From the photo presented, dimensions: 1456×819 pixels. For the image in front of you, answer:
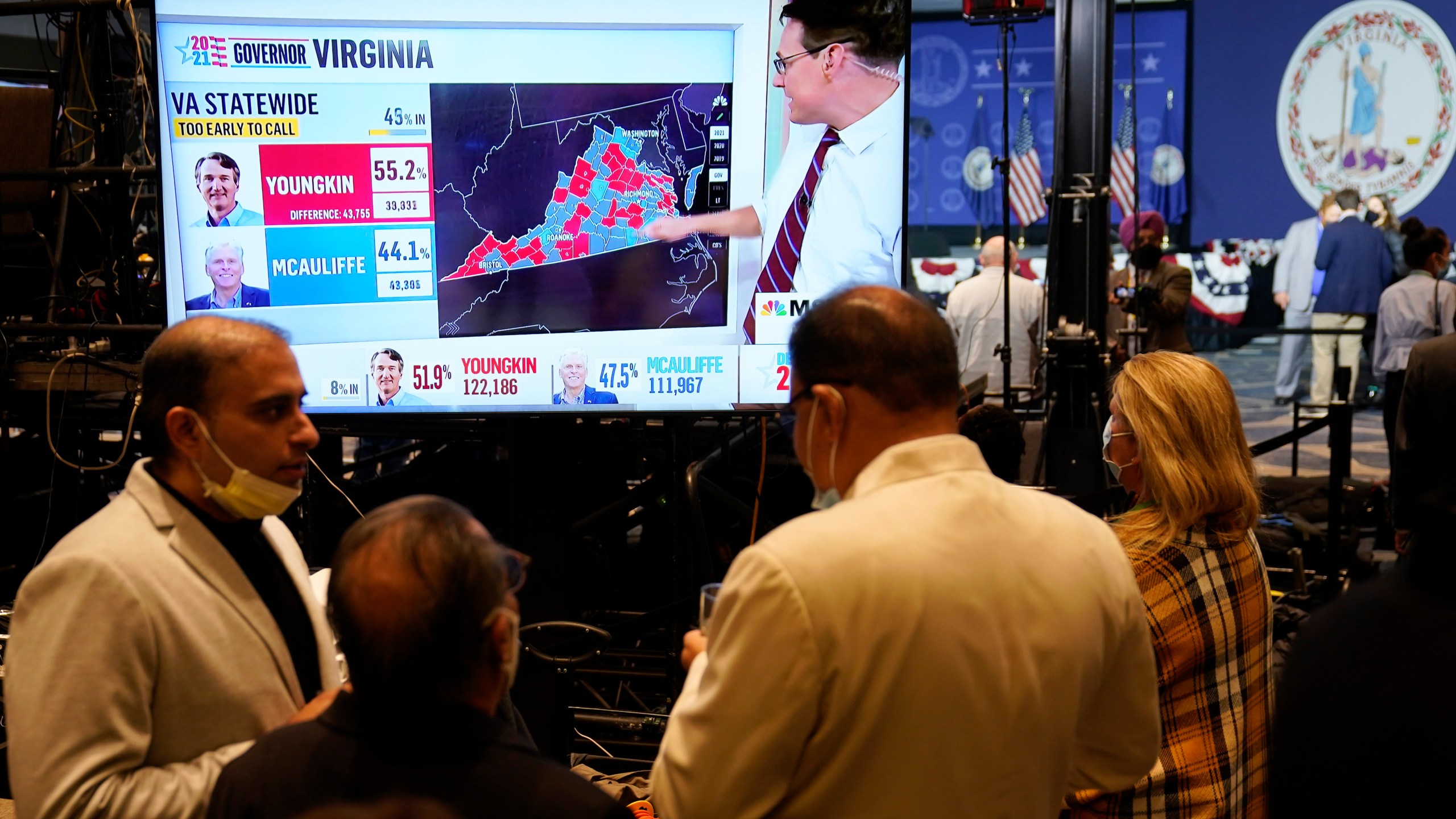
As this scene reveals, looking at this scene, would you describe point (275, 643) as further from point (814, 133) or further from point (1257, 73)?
point (1257, 73)

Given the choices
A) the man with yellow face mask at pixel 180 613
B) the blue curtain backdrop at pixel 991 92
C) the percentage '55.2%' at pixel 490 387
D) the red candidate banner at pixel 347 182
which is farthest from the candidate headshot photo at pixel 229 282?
the blue curtain backdrop at pixel 991 92

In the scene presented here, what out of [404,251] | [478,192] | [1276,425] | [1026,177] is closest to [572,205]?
[478,192]

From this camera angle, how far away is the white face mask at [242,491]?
5.74 ft

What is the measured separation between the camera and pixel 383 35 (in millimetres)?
3332

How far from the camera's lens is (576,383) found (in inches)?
135

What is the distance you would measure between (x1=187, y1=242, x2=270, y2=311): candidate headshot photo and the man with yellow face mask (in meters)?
1.71

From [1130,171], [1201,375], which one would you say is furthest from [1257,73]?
[1201,375]

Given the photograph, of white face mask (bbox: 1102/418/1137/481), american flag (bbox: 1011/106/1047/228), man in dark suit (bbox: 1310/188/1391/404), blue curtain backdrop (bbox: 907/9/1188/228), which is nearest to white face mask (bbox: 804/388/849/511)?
white face mask (bbox: 1102/418/1137/481)

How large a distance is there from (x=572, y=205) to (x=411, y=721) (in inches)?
88.6

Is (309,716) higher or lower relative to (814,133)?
lower

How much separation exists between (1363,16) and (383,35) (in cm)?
1205

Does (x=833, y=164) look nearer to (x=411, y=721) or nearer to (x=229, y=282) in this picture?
(x=229, y=282)

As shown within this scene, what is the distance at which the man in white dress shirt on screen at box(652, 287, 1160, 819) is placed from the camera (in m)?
1.40

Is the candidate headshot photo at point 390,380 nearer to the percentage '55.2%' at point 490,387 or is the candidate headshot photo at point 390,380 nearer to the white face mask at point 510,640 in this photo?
the percentage '55.2%' at point 490,387
